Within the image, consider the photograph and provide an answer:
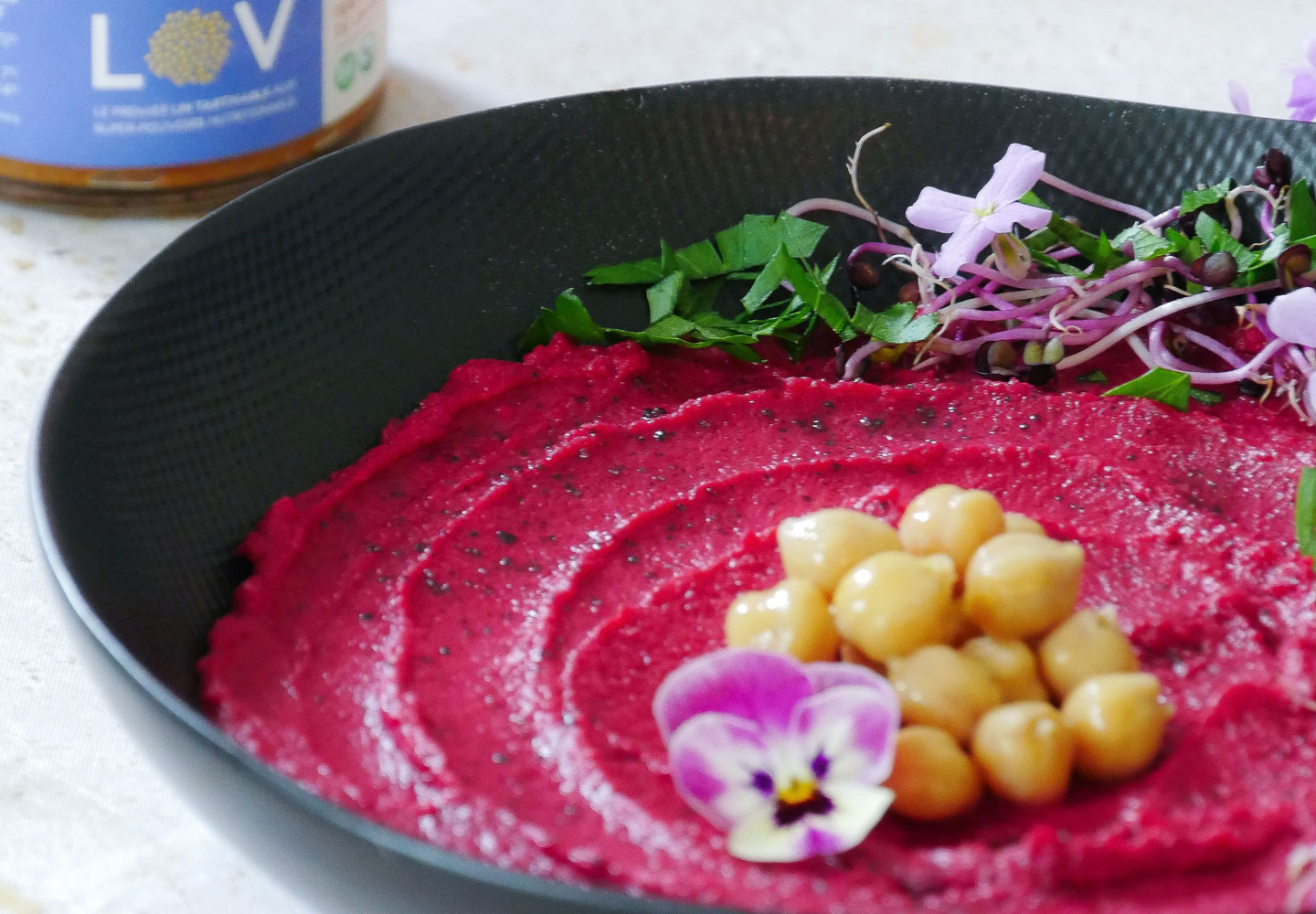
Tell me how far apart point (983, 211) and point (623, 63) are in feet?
→ 3.67

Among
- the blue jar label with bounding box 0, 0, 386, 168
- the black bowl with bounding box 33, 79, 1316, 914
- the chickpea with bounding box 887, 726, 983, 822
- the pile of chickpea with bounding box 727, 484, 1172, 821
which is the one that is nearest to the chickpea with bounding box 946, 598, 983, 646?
the pile of chickpea with bounding box 727, 484, 1172, 821

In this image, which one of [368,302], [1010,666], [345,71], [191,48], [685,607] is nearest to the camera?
[1010,666]

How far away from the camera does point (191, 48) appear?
1.74 meters

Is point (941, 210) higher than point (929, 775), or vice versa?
point (941, 210)

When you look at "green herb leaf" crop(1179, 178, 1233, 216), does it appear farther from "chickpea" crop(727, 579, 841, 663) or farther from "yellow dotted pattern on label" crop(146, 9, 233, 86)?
"yellow dotted pattern on label" crop(146, 9, 233, 86)

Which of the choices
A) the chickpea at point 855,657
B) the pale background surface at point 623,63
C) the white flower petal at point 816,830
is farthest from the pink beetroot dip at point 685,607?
the pale background surface at point 623,63

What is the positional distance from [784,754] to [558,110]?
83 cm

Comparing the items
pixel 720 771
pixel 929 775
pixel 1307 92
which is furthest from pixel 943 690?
pixel 1307 92

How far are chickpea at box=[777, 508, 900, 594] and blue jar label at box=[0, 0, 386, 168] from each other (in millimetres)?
972

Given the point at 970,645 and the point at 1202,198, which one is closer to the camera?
the point at 970,645

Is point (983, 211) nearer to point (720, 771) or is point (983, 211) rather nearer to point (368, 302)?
point (368, 302)

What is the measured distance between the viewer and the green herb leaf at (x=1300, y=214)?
61.7 inches

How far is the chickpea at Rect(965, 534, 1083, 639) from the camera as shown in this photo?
3.50 ft

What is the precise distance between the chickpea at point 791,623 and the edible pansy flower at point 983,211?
0.53 m
